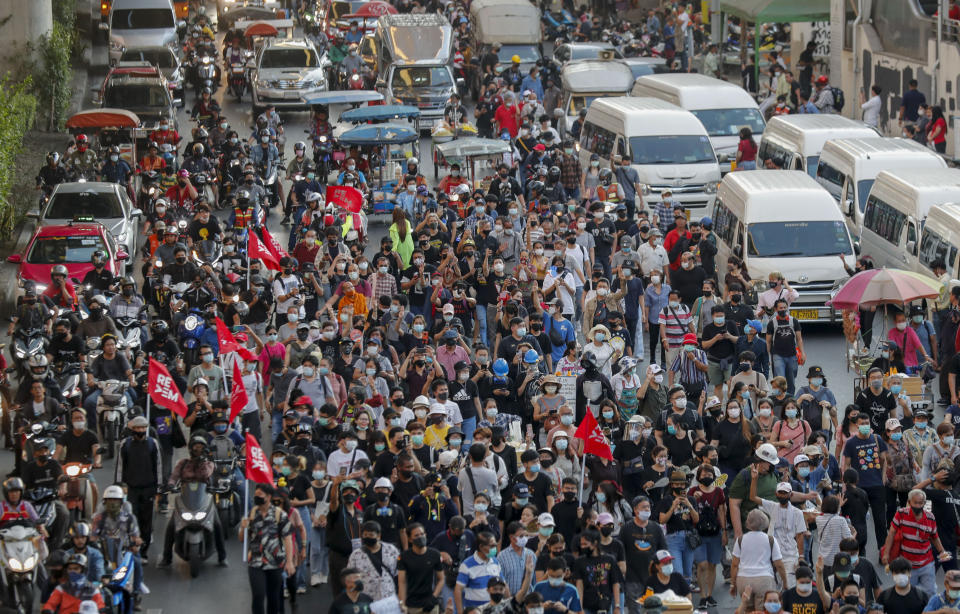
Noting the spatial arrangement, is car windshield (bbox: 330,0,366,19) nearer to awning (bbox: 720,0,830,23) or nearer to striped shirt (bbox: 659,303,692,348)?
awning (bbox: 720,0,830,23)

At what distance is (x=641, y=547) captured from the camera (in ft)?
49.4

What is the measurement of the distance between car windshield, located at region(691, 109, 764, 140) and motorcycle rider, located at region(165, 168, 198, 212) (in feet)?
34.4

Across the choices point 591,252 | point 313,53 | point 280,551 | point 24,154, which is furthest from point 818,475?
point 313,53

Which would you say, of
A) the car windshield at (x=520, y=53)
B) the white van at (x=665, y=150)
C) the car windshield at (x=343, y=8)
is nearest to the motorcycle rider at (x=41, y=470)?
the white van at (x=665, y=150)

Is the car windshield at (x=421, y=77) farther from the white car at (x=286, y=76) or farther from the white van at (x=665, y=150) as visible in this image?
the white van at (x=665, y=150)

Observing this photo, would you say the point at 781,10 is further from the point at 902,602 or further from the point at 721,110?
the point at 902,602

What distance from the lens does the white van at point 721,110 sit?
112ft

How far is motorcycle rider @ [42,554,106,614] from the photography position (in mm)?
14281

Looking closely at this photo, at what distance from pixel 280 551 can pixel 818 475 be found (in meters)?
5.29

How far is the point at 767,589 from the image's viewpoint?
49.3ft

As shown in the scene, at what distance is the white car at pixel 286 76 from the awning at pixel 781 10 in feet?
34.4

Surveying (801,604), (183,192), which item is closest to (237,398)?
(801,604)

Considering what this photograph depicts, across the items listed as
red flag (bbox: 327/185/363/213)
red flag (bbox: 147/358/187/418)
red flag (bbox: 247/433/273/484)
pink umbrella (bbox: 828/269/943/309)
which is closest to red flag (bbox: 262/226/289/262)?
red flag (bbox: 327/185/363/213)

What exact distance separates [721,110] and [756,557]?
67.8 feet
